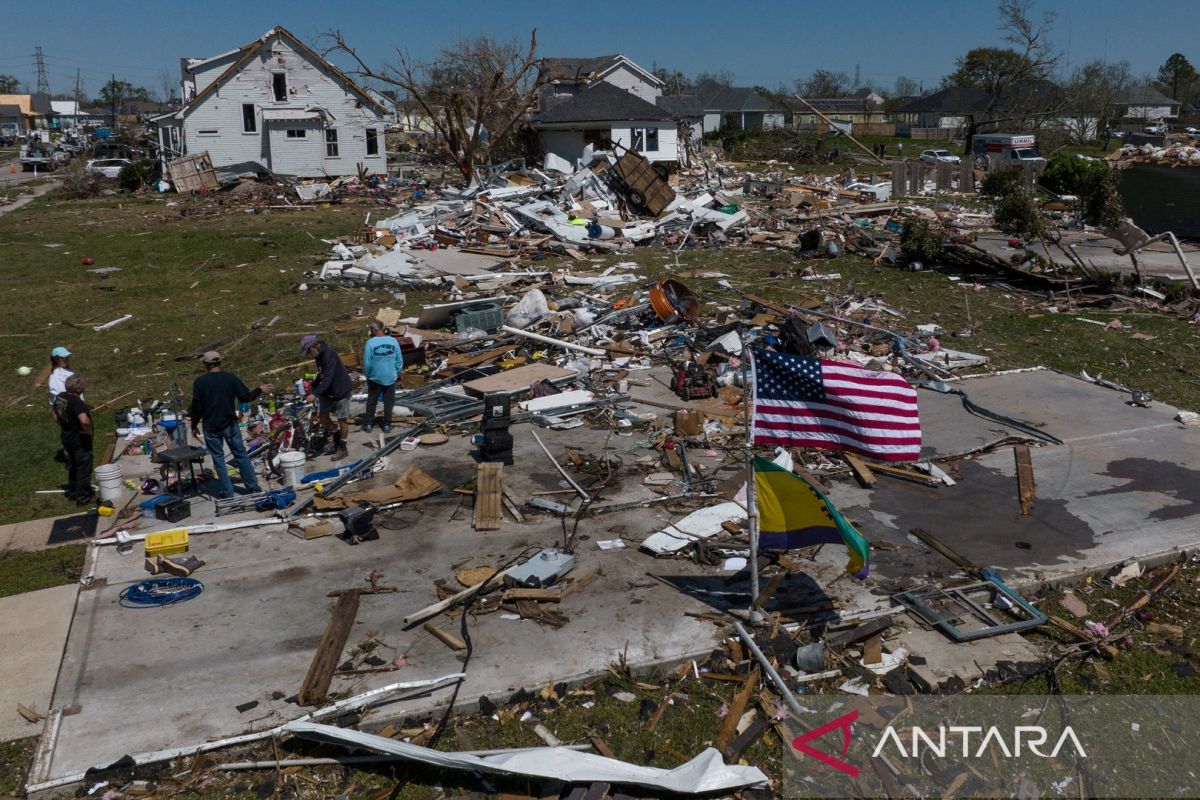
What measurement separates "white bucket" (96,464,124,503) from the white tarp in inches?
235

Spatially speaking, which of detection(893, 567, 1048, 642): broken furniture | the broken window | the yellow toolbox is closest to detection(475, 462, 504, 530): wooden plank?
the yellow toolbox

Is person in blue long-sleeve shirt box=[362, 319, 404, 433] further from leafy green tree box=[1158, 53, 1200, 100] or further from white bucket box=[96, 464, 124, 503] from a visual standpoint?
leafy green tree box=[1158, 53, 1200, 100]

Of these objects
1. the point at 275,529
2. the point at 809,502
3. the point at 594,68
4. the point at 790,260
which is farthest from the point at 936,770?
the point at 594,68

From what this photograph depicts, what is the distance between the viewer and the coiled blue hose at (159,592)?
25.8 feet

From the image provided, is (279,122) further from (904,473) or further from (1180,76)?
(1180,76)

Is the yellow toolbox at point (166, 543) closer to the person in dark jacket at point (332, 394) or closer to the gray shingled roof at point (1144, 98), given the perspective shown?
the person in dark jacket at point (332, 394)

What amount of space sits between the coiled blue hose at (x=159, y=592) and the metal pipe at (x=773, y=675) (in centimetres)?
488

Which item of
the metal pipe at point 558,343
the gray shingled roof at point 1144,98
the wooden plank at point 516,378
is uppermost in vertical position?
the gray shingled roof at point 1144,98

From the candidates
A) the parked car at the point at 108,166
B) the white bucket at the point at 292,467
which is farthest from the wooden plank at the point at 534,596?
the parked car at the point at 108,166

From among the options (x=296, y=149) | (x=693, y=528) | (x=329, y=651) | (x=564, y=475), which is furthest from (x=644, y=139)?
(x=329, y=651)

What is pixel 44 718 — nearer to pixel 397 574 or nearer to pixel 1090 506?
pixel 397 574

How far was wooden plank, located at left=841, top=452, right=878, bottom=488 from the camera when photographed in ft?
33.1

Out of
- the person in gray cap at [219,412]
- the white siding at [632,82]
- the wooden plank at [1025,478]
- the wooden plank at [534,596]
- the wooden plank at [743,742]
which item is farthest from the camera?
the white siding at [632,82]

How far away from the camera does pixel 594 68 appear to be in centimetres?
6084
